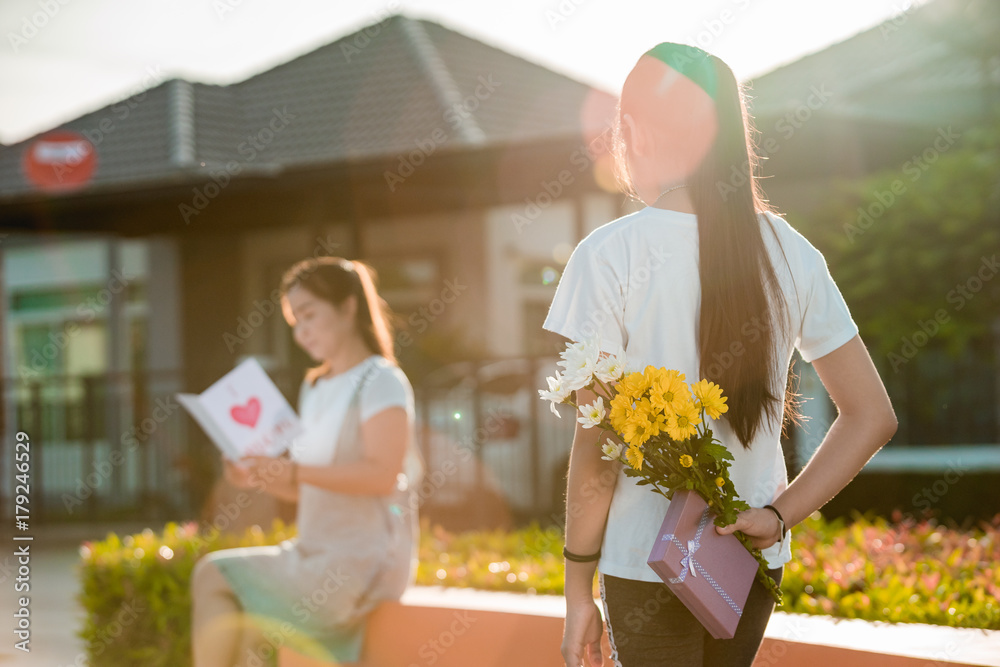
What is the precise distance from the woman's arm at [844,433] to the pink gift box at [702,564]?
0.35ft

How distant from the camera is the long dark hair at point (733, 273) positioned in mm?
1808

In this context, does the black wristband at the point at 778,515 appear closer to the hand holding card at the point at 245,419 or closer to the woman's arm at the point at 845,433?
the woman's arm at the point at 845,433

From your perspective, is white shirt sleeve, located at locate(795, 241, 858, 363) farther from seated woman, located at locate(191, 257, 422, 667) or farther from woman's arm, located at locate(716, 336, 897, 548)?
seated woman, located at locate(191, 257, 422, 667)

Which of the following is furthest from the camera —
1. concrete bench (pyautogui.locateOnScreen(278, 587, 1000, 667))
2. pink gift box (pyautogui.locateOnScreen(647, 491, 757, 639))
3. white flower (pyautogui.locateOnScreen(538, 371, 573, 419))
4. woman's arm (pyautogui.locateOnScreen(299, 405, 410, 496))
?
woman's arm (pyautogui.locateOnScreen(299, 405, 410, 496))

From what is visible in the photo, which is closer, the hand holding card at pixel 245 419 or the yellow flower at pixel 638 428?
the yellow flower at pixel 638 428

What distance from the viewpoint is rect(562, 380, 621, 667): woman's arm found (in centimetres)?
183

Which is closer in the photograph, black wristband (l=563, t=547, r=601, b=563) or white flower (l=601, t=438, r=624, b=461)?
white flower (l=601, t=438, r=624, b=461)

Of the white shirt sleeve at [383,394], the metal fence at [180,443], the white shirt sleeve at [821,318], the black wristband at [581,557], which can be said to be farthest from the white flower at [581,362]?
the metal fence at [180,443]

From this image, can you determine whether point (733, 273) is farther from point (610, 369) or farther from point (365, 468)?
point (365, 468)

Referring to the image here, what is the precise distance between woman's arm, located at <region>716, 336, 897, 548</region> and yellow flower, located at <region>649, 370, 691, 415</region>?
13.1 inches

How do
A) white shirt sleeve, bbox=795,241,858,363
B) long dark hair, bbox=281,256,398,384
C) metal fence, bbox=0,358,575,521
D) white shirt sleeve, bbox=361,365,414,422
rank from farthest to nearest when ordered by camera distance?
1. metal fence, bbox=0,358,575,521
2. long dark hair, bbox=281,256,398,384
3. white shirt sleeve, bbox=361,365,414,422
4. white shirt sleeve, bbox=795,241,858,363

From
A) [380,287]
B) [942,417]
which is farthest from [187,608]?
[380,287]

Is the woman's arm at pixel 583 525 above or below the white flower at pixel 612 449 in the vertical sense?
below

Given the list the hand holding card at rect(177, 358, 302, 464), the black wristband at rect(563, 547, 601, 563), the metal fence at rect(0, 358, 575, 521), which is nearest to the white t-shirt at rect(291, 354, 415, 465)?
the hand holding card at rect(177, 358, 302, 464)
